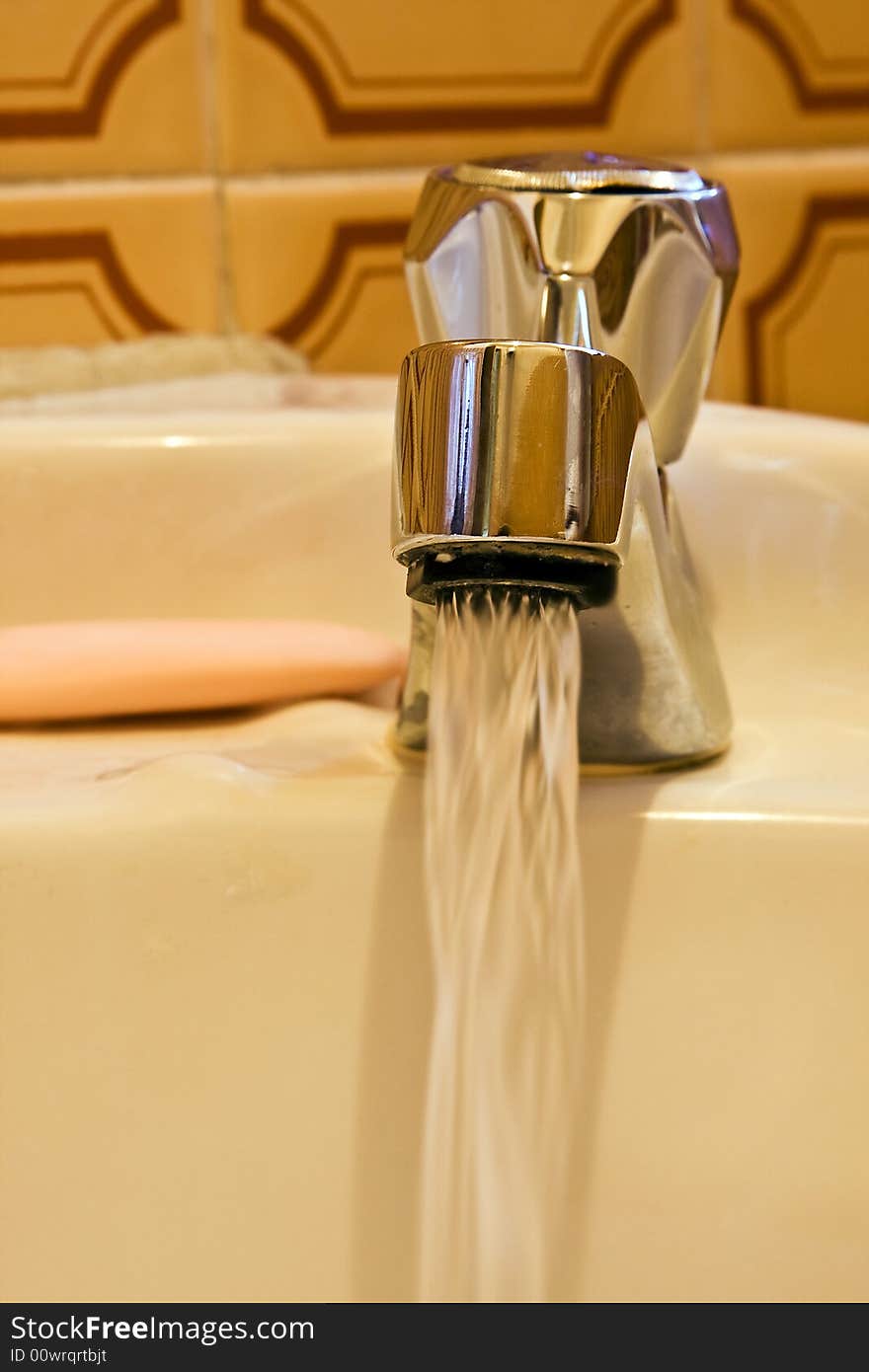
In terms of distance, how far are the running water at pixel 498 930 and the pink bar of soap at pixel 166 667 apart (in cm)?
8

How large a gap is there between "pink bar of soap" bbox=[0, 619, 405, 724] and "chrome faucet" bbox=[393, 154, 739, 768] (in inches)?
1.9

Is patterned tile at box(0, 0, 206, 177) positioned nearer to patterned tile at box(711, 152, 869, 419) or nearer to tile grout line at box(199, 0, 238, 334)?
tile grout line at box(199, 0, 238, 334)

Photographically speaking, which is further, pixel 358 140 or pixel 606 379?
pixel 358 140

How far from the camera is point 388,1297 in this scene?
9.4 inches

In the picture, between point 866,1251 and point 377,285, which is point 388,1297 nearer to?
point 866,1251

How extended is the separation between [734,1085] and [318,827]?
85 millimetres

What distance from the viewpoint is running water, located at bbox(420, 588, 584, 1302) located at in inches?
8.7

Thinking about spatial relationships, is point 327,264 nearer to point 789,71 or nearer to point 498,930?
point 789,71

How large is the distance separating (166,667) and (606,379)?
13 centimetres

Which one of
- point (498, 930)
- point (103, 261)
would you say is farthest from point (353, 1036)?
point (103, 261)

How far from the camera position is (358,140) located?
0.39m

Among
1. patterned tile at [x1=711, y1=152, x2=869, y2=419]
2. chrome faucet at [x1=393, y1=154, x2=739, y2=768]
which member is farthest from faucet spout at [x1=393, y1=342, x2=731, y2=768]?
patterned tile at [x1=711, y1=152, x2=869, y2=419]

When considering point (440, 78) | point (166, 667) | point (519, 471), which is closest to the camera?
point (519, 471)

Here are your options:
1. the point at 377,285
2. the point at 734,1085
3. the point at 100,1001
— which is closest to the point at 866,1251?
the point at 734,1085
